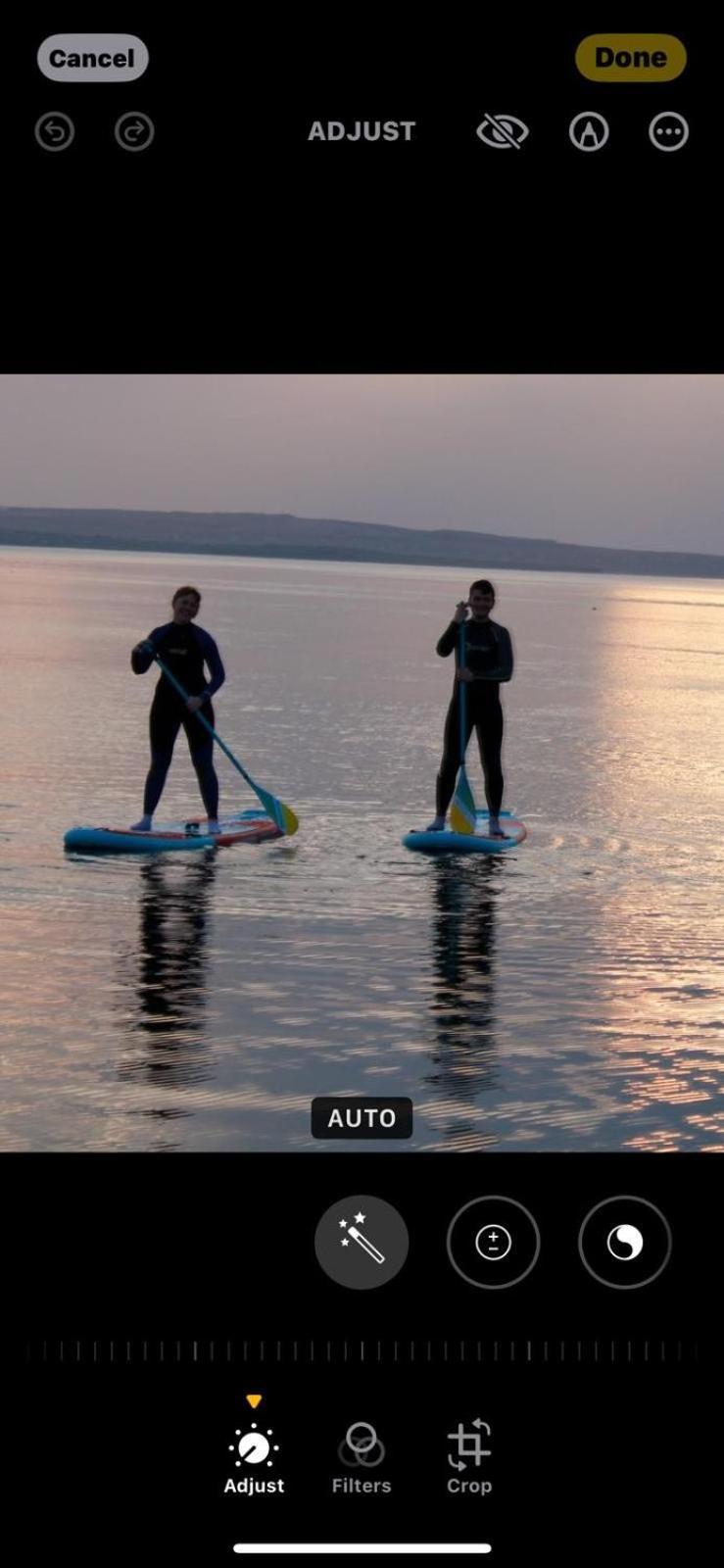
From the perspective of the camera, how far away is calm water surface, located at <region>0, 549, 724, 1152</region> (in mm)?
8094

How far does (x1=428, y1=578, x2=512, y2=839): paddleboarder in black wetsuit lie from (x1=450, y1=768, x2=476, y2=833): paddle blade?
14 centimetres

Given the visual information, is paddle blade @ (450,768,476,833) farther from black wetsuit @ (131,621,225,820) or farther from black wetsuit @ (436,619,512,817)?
black wetsuit @ (131,621,225,820)

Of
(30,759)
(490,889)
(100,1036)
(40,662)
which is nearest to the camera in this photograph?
(100,1036)

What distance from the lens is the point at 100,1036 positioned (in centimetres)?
952

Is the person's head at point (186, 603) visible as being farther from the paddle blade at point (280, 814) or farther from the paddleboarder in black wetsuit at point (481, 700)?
the paddleboarder in black wetsuit at point (481, 700)
